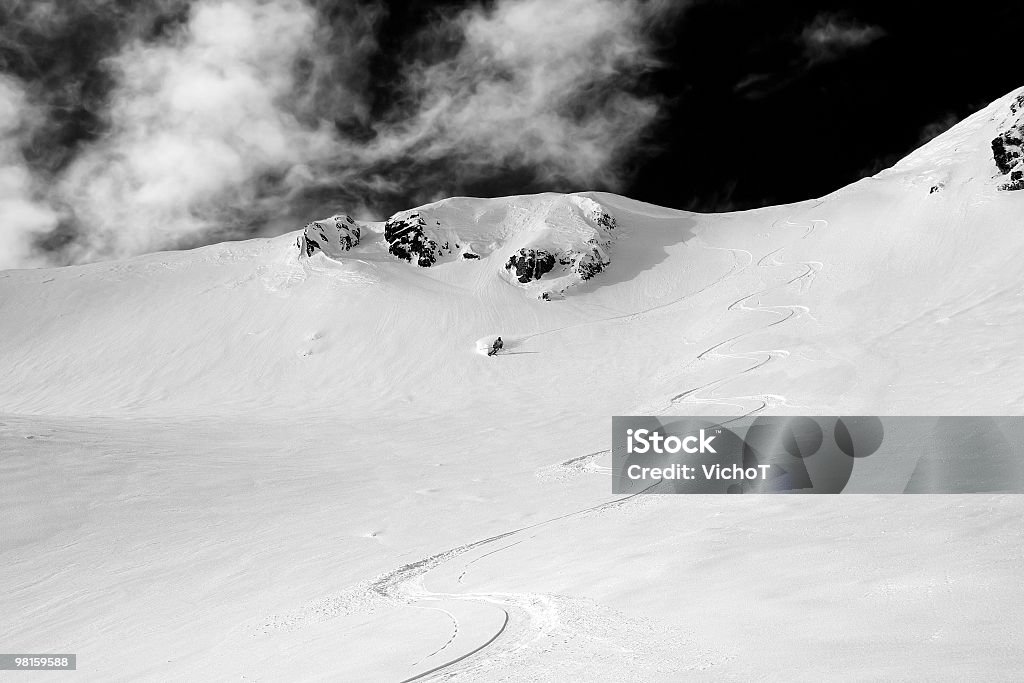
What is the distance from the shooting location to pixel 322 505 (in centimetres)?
1277

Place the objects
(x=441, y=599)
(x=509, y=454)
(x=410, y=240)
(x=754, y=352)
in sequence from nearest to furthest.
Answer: (x=441, y=599), (x=509, y=454), (x=754, y=352), (x=410, y=240)

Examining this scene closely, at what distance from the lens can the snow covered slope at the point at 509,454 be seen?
4.71m

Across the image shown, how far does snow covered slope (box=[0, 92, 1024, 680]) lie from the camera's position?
4.71m

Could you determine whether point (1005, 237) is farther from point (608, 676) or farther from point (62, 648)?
point (62, 648)

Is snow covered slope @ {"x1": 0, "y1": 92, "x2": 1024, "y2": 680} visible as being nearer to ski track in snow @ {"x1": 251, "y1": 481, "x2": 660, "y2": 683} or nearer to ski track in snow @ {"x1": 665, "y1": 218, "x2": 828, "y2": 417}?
ski track in snow @ {"x1": 251, "y1": 481, "x2": 660, "y2": 683}

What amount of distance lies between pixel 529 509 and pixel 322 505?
16.3 feet

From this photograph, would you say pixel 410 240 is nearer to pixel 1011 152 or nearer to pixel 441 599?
pixel 1011 152

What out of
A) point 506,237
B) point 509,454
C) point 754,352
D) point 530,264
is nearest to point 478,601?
point 509,454

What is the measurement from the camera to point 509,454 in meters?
17.2

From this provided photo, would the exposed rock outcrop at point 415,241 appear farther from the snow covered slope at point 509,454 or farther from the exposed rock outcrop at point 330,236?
the exposed rock outcrop at point 330,236

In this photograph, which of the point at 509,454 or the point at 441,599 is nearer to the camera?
the point at 441,599

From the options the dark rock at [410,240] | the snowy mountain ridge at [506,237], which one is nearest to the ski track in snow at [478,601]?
the snowy mountain ridge at [506,237]

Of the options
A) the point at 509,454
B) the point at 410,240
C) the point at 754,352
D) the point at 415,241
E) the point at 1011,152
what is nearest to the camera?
Answer: the point at 509,454

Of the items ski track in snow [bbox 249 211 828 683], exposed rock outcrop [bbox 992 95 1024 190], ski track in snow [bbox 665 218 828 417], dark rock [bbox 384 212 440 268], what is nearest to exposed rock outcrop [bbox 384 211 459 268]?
dark rock [bbox 384 212 440 268]
